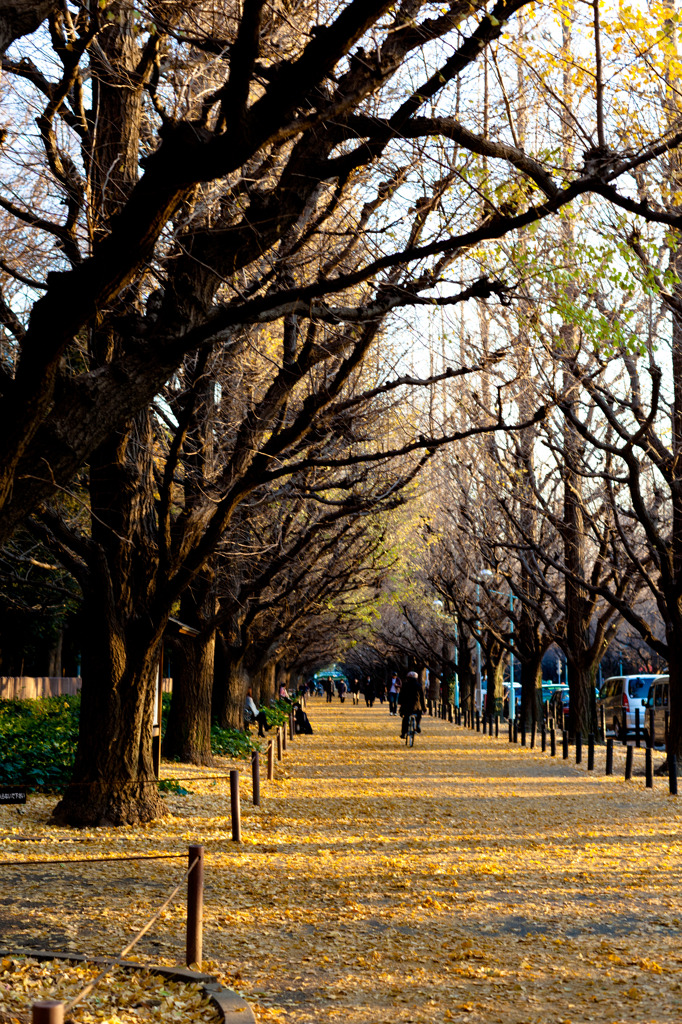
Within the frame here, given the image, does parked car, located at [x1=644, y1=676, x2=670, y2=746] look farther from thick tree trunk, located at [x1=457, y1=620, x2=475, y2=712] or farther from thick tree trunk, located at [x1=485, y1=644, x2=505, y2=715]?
thick tree trunk, located at [x1=457, y1=620, x2=475, y2=712]

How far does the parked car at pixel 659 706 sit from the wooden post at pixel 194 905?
2129cm

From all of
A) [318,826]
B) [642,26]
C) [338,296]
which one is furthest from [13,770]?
[642,26]

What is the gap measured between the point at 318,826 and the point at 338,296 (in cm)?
667

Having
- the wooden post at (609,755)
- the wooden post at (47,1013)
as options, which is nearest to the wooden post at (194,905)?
the wooden post at (47,1013)

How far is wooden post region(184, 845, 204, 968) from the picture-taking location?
6.47 metres

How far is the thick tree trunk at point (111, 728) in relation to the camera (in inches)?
496

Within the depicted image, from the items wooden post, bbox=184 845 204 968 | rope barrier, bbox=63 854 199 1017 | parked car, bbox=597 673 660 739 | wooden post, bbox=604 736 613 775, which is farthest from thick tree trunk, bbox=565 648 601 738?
rope barrier, bbox=63 854 199 1017

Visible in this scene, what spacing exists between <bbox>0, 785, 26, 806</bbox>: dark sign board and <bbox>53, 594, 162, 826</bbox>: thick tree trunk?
5271mm

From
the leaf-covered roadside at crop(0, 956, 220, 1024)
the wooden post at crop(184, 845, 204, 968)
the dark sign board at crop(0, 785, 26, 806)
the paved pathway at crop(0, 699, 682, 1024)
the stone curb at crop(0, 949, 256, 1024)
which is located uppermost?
the dark sign board at crop(0, 785, 26, 806)

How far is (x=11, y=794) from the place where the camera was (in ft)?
23.8

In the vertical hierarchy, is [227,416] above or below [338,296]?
below

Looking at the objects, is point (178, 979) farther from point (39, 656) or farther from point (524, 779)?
point (39, 656)

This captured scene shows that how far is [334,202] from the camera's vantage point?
32.3 feet

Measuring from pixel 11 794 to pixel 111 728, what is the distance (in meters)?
5.48
